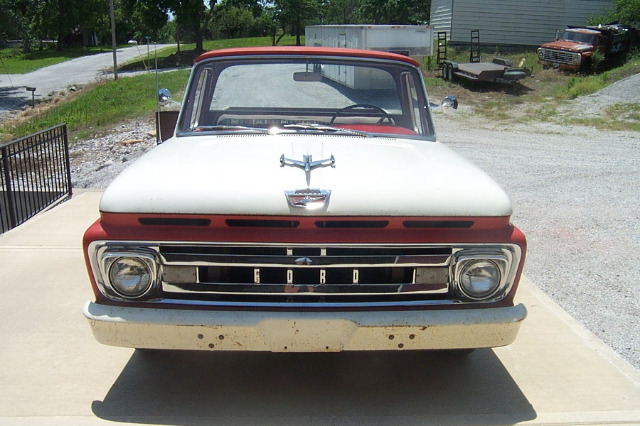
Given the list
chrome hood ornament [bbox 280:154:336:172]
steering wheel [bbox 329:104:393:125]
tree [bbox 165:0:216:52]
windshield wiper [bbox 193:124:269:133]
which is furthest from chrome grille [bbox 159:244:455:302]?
tree [bbox 165:0:216:52]

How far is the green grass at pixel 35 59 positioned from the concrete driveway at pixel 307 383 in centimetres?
3077

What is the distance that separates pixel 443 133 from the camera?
14.0 m

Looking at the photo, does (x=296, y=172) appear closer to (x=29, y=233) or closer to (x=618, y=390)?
(x=618, y=390)

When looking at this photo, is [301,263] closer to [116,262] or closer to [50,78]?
[116,262]

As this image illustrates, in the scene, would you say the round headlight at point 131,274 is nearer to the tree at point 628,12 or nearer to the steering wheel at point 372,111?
the steering wheel at point 372,111

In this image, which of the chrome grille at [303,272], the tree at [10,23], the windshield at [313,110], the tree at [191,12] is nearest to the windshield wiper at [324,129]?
the windshield at [313,110]

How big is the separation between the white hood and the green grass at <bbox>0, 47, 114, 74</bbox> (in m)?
31.2

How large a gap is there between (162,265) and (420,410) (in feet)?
4.92

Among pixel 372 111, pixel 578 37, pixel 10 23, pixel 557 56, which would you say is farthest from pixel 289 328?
pixel 10 23

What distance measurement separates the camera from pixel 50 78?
32.2 metres

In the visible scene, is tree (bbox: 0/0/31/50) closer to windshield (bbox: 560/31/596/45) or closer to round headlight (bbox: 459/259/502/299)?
windshield (bbox: 560/31/596/45)

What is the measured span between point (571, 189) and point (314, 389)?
640 centimetres

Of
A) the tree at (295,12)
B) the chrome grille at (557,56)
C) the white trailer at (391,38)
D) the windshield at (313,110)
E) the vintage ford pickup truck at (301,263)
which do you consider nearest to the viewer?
the vintage ford pickup truck at (301,263)

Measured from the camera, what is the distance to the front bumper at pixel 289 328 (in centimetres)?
283
